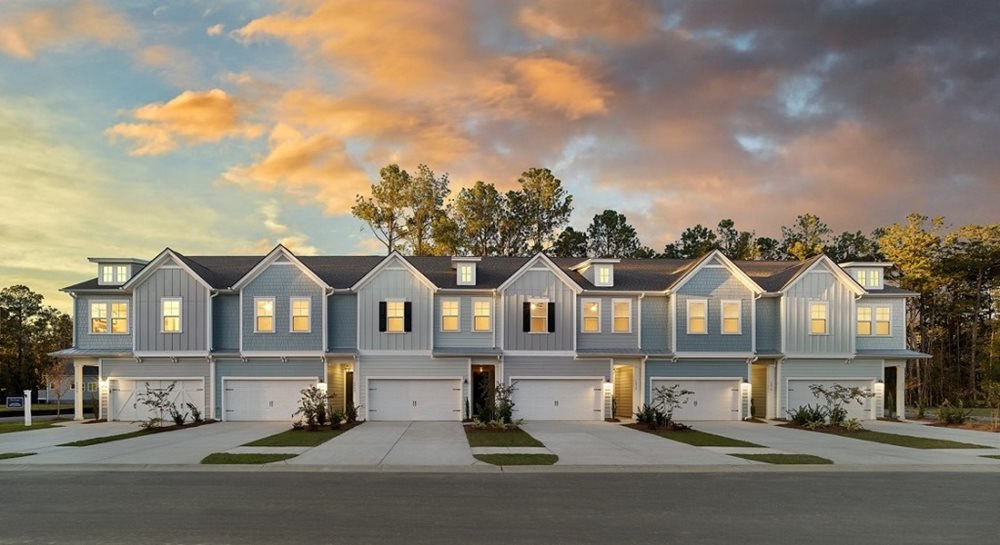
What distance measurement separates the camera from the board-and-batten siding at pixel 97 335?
99.8 ft

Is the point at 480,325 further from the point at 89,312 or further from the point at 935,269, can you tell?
the point at 935,269

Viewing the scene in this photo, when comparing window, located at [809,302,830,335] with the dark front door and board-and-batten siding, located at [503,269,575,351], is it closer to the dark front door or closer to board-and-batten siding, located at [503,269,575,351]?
board-and-batten siding, located at [503,269,575,351]

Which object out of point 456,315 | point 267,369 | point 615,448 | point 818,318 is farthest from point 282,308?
point 818,318

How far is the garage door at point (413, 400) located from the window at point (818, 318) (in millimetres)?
17102

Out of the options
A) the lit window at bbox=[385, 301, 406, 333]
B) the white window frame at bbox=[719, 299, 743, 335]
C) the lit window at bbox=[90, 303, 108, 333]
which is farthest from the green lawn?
the lit window at bbox=[90, 303, 108, 333]

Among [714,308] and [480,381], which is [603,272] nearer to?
[714,308]

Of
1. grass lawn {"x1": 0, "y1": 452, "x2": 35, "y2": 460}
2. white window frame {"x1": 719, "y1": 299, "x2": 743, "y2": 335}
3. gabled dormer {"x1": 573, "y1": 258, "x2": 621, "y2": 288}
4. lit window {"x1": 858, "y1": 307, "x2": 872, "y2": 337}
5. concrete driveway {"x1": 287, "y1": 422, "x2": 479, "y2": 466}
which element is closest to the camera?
concrete driveway {"x1": 287, "y1": 422, "x2": 479, "y2": 466}

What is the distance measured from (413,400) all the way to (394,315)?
4.03 metres

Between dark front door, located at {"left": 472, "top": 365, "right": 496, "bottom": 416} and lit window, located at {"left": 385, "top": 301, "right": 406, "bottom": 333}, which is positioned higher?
lit window, located at {"left": 385, "top": 301, "right": 406, "bottom": 333}

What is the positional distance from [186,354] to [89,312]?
547cm

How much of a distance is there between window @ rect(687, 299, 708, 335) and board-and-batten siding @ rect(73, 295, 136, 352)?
2616 cm

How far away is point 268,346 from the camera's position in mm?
29844

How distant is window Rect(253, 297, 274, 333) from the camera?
98.3 ft

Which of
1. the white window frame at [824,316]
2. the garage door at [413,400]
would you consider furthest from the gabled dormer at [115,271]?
the white window frame at [824,316]
